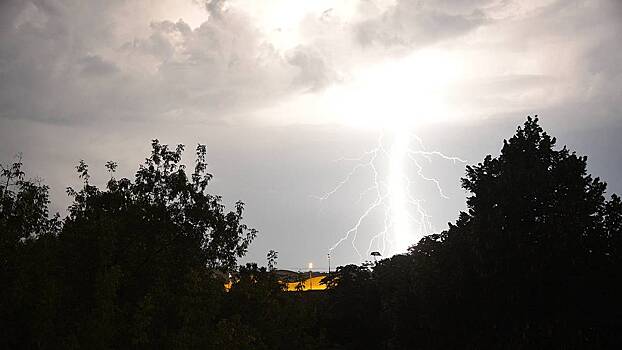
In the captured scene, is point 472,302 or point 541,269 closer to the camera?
point 541,269

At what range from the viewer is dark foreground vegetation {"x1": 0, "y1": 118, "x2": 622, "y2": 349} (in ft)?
40.1

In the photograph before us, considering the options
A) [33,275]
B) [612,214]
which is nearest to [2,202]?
[33,275]

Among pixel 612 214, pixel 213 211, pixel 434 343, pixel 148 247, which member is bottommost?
pixel 434 343

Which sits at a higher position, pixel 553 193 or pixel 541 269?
pixel 553 193

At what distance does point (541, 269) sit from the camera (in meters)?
22.0

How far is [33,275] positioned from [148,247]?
460cm

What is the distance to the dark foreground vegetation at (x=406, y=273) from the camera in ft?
40.1

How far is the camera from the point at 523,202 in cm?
2375

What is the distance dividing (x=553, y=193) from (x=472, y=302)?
5.54 metres

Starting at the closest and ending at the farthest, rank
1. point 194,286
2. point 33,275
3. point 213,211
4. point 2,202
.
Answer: point 33,275 → point 2,202 → point 194,286 → point 213,211

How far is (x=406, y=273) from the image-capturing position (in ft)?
100

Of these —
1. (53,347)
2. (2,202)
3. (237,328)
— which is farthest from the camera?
(237,328)

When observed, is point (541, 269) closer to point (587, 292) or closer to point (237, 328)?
point (587, 292)

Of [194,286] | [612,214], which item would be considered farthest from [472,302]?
[194,286]
